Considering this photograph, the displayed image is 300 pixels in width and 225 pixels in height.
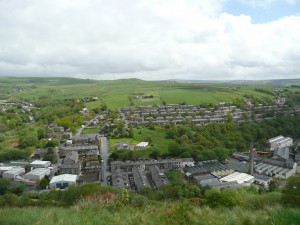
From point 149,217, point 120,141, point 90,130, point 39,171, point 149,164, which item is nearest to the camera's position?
point 149,217

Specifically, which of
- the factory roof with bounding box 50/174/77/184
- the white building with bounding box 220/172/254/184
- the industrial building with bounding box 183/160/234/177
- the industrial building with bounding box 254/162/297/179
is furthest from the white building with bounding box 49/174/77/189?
the industrial building with bounding box 254/162/297/179

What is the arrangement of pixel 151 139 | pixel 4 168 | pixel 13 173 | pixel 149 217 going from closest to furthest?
pixel 149 217, pixel 13 173, pixel 4 168, pixel 151 139

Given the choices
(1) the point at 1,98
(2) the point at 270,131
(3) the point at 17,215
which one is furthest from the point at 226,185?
(1) the point at 1,98

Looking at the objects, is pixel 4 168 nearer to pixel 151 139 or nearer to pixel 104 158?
pixel 104 158

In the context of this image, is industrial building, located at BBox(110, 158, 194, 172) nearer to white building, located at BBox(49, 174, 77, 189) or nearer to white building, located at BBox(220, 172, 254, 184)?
white building, located at BBox(49, 174, 77, 189)

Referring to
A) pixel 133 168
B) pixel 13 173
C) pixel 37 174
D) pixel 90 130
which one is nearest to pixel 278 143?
pixel 133 168

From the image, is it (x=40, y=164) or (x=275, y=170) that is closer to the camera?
(x=275, y=170)

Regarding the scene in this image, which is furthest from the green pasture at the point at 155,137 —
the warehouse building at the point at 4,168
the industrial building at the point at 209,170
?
the warehouse building at the point at 4,168

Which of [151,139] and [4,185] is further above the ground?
[151,139]

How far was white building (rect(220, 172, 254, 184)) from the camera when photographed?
976 inches

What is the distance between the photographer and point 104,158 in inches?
1307

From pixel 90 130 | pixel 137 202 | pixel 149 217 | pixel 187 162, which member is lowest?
pixel 187 162

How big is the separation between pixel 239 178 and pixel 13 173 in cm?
2062

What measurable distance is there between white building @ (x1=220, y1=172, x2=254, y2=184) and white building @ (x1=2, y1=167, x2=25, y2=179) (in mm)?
18815
